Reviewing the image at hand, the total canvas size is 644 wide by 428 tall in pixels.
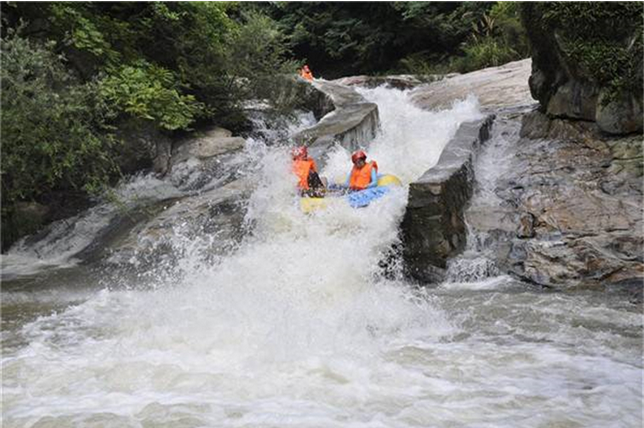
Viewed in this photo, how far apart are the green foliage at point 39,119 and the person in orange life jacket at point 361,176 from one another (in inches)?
133

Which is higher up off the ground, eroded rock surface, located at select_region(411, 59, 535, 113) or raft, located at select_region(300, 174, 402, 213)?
eroded rock surface, located at select_region(411, 59, 535, 113)

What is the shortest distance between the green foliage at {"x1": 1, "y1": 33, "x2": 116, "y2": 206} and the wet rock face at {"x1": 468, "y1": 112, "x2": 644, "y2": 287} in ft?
16.9

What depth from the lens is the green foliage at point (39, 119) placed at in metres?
6.87

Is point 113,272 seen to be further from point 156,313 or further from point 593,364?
point 593,364

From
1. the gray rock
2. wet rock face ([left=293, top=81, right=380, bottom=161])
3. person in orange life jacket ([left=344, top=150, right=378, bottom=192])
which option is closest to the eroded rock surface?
wet rock face ([left=293, top=81, right=380, bottom=161])

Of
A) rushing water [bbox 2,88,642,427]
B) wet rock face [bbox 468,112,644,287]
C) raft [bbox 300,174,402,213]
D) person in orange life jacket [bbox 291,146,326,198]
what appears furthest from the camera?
person in orange life jacket [bbox 291,146,326,198]

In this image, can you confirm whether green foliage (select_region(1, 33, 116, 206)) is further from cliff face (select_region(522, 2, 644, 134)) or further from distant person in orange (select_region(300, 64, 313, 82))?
distant person in orange (select_region(300, 64, 313, 82))

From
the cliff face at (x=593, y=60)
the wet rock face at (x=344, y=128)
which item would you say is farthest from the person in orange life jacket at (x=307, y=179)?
the cliff face at (x=593, y=60)

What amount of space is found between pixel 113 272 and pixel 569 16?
7.42 meters

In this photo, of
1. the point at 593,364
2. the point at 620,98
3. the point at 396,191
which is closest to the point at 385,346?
the point at 593,364

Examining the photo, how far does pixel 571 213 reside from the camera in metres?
7.13

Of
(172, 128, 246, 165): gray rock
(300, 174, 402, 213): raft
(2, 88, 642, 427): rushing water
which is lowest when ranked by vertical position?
(2, 88, 642, 427): rushing water

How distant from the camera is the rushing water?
145 inches

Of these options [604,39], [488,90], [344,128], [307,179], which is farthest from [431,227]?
[488,90]
